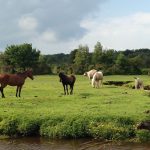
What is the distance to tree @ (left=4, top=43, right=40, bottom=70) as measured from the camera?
9531 cm

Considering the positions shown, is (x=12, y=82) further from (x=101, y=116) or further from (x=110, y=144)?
(x=110, y=144)

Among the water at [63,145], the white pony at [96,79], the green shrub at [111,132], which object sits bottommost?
the water at [63,145]

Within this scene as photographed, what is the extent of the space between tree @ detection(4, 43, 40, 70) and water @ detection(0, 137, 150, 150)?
75.2m

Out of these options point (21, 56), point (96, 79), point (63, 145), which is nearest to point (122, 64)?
point (21, 56)

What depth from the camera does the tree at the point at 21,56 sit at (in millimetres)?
95312

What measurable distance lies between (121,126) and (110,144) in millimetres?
1529

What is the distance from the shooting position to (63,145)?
17969 mm

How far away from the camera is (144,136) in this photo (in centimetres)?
1812

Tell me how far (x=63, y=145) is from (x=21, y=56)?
Answer: 79.8 m

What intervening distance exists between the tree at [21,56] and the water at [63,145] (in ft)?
247

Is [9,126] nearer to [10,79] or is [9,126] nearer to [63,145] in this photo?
[63,145]

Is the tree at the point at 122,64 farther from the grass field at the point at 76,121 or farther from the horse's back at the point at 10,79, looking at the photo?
the grass field at the point at 76,121

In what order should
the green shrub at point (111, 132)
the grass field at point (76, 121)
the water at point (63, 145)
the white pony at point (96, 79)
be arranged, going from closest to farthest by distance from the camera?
the water at point (63, 145) → the green shrub at point (111, 132) → the grass field at point (76, 121) → the white pony at point (96, 79)

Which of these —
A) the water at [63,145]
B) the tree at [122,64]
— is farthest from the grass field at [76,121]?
the tree at [122,64]
